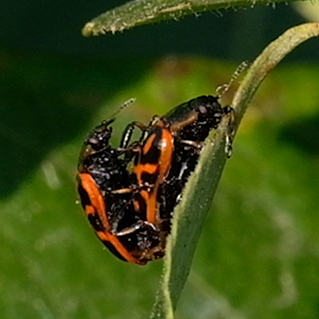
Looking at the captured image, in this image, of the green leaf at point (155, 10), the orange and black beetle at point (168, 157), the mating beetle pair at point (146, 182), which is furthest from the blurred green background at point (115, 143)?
the green leaf at point (155, 10)

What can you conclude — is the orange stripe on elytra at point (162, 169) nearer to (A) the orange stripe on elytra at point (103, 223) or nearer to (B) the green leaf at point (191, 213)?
(A) the orange stripe on elytra at point (103, 223)

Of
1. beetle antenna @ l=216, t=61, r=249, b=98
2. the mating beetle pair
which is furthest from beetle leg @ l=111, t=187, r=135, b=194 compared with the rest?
beetle antenna @ l=216, t=61, r=249, b=98

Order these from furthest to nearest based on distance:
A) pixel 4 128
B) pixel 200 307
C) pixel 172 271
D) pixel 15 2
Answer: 1. pixel 15 2
2. pixel 4 128
3. pixel 200 307
4. pixel 172 271

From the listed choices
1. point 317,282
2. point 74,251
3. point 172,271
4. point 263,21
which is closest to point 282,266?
point 317,282

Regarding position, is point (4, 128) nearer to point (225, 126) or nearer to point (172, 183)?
point (172, 183)

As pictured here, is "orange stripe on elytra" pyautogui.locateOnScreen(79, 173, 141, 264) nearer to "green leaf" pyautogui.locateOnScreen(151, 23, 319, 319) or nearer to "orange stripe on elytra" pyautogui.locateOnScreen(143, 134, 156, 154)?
"orange stripe on elytra" pyautogui.locateOnScreen(143, 134, 156, 154)

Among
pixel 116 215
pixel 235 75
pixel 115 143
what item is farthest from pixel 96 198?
pixel 115 143
